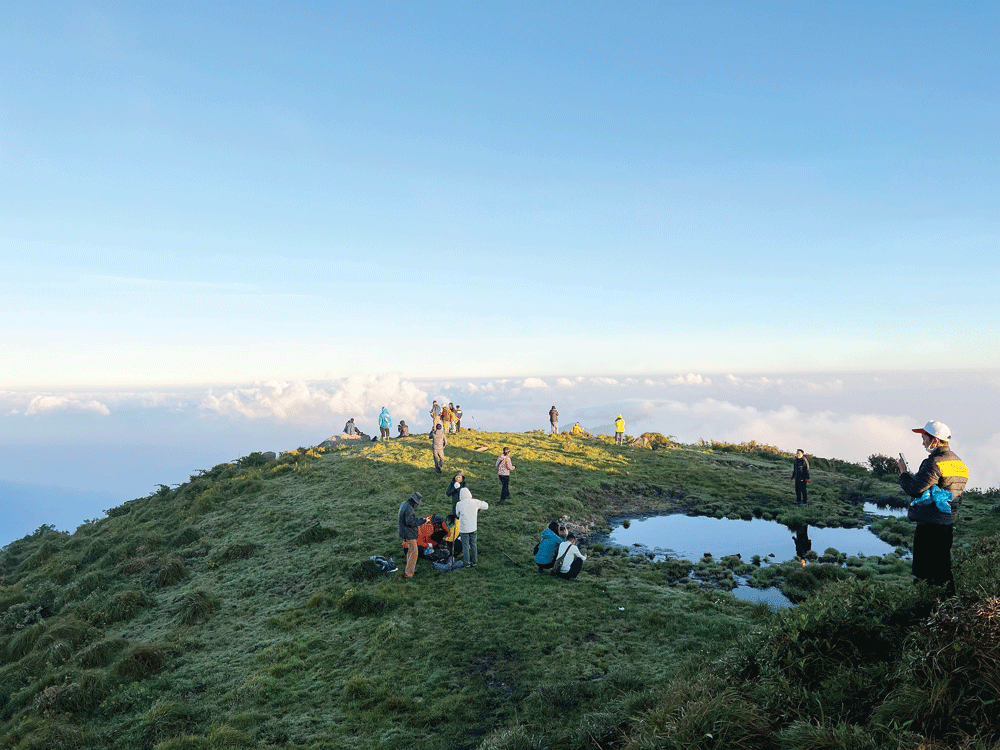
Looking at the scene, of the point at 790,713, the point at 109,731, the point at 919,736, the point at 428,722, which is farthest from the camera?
the point at 109,731

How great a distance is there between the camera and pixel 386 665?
11664mm

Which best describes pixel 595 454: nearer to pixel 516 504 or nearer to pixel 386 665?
pixel 516 504

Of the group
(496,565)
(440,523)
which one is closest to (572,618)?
(496,565)

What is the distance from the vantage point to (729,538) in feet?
A: 72.8

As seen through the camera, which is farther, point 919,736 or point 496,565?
point 496,565

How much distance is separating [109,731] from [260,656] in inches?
122

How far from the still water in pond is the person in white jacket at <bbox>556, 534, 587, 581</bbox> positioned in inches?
204

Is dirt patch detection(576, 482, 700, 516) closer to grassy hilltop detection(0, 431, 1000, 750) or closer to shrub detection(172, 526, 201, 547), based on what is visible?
grassy hilltop detection(0, 431, 1000, 750)

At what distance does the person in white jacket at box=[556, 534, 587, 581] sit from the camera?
1598 centimetres

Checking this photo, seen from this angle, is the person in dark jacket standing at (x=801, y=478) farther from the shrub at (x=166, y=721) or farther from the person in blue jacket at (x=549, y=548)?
the shrub at (x=166, y=721)

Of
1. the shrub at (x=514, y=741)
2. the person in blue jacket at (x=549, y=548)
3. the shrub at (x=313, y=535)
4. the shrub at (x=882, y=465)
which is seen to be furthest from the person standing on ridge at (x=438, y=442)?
the shrub at (x=882, y=465)

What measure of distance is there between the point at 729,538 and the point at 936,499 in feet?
51.0

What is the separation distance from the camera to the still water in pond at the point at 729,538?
20031 millimetres

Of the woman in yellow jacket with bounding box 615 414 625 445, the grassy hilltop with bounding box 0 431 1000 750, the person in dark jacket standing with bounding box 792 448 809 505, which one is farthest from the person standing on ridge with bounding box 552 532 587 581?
the woman in yellow jacket with bounding box 615 414 625 445
